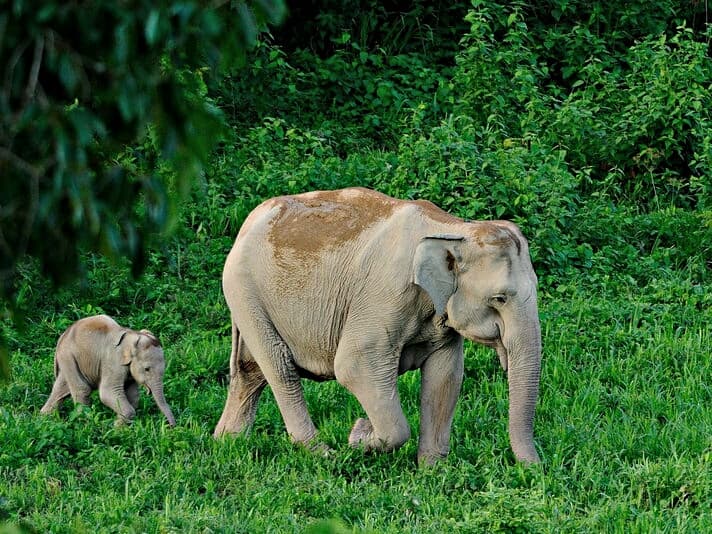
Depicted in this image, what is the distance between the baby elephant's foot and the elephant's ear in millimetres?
843

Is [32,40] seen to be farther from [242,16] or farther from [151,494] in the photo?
[151,494]

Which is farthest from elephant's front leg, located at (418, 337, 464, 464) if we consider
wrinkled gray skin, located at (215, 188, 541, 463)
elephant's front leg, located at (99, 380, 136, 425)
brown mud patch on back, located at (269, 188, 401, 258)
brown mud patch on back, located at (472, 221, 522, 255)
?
elephant's front leg, located at (99, 380, 136, 425)

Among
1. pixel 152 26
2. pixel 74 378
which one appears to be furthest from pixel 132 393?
pixel 152 26

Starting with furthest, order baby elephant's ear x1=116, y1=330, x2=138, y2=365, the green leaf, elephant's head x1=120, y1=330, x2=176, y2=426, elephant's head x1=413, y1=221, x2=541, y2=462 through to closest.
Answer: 1. baby elephant's ear x1=116, y1=330, x2=138, y2=365
2. elephant's head x1=120, y1=330, x2=176, y2=426
3. elephant's head x1=413, y1=221, x2=541, y2=462
4. the green leaf

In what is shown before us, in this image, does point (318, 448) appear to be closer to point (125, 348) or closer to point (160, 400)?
point (160, 400)

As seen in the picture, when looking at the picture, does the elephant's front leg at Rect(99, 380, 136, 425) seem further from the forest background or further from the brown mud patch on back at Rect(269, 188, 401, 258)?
the brown mud patch on back at Rect(269, 188, 401, 258)

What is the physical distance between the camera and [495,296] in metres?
6.32

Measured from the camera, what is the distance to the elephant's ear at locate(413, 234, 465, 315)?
6.36 metres

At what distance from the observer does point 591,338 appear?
8.62 m

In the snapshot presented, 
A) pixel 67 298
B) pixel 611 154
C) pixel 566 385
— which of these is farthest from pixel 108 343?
pixel 611 154

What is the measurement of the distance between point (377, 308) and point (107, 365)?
2.07 m

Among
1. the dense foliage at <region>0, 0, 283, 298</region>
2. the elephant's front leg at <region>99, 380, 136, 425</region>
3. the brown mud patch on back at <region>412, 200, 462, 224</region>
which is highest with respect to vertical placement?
the dense foliage at <region>0, 0, 283, 298</region>

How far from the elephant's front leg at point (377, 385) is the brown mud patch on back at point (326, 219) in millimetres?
565

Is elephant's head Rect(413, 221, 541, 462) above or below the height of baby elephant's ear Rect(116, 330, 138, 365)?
above
